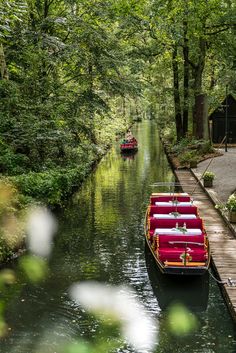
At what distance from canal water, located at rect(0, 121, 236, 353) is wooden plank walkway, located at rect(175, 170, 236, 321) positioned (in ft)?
1.63

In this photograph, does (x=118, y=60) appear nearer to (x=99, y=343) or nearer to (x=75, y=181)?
(x=75, y=181)

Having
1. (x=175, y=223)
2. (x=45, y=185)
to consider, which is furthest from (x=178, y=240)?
(x=45, y=185)

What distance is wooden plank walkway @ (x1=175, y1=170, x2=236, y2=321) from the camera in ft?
41.5

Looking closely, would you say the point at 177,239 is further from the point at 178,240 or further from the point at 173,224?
the point at 173,224

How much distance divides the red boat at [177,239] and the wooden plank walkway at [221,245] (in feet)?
2.23

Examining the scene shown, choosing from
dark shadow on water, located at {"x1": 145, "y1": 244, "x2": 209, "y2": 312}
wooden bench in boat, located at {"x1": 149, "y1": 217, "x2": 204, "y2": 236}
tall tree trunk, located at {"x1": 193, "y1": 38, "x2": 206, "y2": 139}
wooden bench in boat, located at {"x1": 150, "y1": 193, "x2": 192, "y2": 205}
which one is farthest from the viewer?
tall tree trunk, located at {"x1": 193, "y1": 38, "x2": 206, "y2": 139}

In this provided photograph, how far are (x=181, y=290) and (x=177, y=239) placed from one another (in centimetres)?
163

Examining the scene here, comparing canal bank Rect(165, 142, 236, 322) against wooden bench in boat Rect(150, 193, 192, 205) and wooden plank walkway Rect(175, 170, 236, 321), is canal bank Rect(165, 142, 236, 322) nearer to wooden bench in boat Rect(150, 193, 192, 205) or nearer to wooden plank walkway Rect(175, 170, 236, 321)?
wooden plank walkway Rect(175, 170, 236, 321)

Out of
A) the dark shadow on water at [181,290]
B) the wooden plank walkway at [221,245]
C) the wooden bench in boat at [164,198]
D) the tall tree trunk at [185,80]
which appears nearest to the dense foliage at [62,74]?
the tall tree trunk at [185,80]

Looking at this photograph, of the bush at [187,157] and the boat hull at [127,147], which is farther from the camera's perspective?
the boat hull at [127,147]

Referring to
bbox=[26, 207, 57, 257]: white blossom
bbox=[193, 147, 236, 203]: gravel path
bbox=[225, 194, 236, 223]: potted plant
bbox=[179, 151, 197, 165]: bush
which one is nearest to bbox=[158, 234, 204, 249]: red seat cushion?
bbox=[225, 194, 236, 223]: potted plant

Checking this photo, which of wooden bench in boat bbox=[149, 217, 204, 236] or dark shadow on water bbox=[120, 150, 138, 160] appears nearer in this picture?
wooden bench in boat bbox=[149, 217, 204, 236]

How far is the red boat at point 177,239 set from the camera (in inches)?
528

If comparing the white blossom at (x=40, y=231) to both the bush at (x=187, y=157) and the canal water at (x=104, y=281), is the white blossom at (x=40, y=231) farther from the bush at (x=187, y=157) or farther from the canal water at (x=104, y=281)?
the bush at (x=187, y=157)
